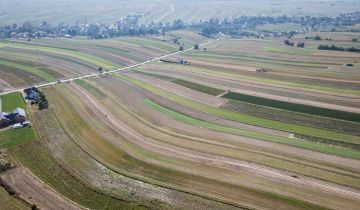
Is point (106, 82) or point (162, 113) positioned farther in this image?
point (106, 82)

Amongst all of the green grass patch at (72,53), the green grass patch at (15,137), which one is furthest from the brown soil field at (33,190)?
the green grass patch at (72,53)

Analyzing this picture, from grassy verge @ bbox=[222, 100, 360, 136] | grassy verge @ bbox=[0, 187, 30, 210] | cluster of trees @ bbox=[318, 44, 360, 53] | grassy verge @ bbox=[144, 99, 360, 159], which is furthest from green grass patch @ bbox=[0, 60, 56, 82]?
cluster of trees @ bbox=[318, 44, 360, 53]

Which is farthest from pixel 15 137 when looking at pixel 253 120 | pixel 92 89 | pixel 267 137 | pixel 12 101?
pixel 253 120

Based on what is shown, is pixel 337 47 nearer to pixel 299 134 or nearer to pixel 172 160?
pixel 299 134

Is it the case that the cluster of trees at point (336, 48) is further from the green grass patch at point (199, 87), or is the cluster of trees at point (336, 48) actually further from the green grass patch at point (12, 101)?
the green grass patch at point (12, 101)

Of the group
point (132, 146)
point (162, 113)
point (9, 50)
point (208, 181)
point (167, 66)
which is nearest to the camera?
point (208, 181)

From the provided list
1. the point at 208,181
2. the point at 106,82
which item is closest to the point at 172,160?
the point at 208,181

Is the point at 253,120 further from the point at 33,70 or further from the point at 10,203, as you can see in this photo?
the point at 33,70
